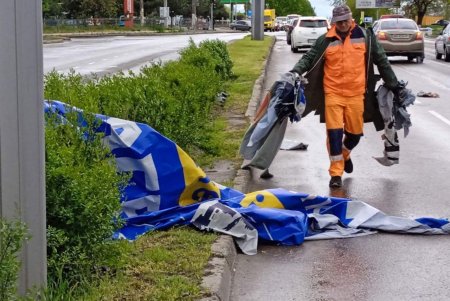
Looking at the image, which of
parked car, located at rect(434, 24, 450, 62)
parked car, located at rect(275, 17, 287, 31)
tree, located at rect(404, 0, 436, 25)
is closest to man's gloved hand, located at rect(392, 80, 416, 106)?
parked car, located at rect(434, 24, 450, 62)

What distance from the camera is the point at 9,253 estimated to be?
3.57 m

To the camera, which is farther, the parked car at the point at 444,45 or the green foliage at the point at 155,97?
the parked car at the point at 444,45

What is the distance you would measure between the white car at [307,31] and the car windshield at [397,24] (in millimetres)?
6198

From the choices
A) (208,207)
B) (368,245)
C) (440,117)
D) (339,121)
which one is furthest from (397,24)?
(208,207)

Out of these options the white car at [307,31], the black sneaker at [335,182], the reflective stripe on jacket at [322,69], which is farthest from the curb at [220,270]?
the white car at [307,31]

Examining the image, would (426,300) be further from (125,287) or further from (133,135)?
(133,135)

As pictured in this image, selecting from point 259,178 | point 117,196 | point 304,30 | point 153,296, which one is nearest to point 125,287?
point 153,296

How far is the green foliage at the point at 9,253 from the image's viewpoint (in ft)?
11.6

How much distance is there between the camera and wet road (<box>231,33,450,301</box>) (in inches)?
217

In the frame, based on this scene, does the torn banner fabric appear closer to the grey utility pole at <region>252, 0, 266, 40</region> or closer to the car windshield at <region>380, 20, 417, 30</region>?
the car windshield at <region>380, 20, 417, 30</region>

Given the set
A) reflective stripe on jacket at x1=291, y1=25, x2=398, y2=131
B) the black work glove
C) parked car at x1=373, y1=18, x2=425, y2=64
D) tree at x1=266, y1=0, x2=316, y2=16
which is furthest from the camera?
tree at x1=266, y1=0, x2=316, y2=16

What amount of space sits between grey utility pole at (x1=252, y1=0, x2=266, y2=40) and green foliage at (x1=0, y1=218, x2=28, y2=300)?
4223 cm

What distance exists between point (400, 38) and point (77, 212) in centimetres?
2727

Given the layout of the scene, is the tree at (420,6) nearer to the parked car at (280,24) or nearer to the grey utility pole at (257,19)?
the parked car at (280,24)
